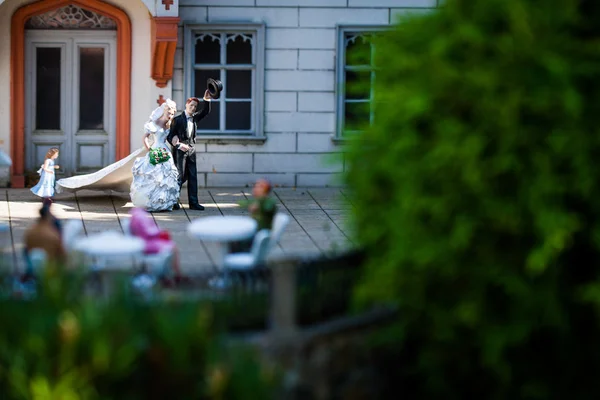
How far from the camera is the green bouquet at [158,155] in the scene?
18000mm

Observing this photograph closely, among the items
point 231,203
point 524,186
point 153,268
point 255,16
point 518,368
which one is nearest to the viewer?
point 524,186

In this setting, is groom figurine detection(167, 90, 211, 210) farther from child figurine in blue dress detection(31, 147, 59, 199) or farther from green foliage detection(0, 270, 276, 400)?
green foliage detection(0, 270, 276, 400)

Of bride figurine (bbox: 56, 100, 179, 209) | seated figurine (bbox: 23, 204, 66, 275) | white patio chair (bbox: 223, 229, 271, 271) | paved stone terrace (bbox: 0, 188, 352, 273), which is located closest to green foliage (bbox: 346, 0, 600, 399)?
white patio chair (bbox: 223, 229, 271, 271)

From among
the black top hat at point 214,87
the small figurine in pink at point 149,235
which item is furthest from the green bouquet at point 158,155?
the small figurine in pink at point 149,235

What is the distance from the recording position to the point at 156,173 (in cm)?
1797

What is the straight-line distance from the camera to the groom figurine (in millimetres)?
18391

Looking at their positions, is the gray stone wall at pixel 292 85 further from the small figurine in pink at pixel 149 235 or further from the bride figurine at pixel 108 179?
the small figurine in pink at pixel 149 235

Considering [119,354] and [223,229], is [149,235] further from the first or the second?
[119,354]

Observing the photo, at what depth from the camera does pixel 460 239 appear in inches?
375

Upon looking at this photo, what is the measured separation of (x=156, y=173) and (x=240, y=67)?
3.55 m

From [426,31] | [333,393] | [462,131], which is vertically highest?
[426,31]

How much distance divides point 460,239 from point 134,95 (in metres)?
11.9

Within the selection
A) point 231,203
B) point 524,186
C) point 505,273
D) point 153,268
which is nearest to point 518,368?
point 505,273

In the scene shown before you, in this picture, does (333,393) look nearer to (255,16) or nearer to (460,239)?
(460,239)
